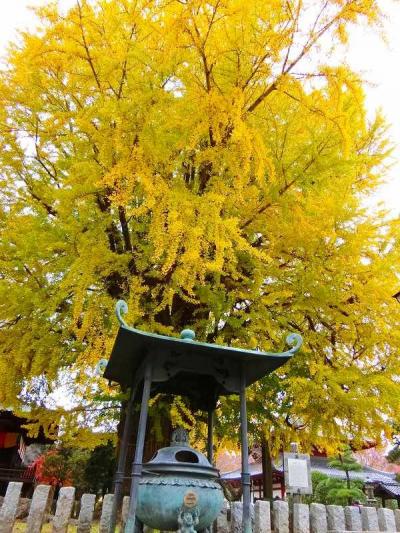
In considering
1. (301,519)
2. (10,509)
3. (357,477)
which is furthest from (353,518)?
(357,477)

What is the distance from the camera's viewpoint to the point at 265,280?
4.99 metres

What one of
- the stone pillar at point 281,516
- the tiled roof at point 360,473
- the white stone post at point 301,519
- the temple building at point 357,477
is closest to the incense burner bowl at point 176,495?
the stone pillar at point 281,516

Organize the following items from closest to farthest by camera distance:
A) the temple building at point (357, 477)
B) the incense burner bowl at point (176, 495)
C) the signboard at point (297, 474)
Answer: the incense burner bowl at point (176, 495) → the signboard at point (297, 474) → the temple building at point (357, 477)

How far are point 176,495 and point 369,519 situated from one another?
3.28 meters

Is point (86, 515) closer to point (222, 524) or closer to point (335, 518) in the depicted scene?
point (222, 524)

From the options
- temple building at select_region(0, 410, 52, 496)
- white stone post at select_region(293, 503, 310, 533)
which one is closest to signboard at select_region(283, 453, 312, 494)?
white stone post at select_region(293, 503, 310, 533)

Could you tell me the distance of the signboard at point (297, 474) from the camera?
5988 millimetres

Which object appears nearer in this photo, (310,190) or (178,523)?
(178,523)

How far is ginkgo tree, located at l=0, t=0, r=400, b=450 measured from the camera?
12.1ft

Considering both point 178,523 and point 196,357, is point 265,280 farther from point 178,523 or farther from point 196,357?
point 178,523

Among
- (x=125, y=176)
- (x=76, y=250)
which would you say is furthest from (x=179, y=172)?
(x=76, y=250)

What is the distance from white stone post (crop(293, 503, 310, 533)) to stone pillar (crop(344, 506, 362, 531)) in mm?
642

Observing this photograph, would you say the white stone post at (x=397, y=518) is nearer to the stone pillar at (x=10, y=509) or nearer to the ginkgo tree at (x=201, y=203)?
the ginkgo tree at (x=201, y=203)

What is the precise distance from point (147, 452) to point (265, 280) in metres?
2.67
